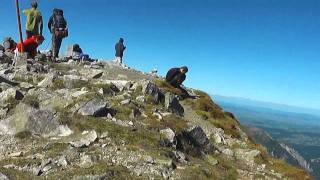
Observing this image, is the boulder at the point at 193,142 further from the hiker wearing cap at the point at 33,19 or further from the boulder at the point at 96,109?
the hiker wearing cap at the point at 33,19

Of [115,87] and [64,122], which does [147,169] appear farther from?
[115,87]

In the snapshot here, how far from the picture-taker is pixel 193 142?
22938 mm

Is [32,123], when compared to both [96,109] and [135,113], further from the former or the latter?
[135,113]

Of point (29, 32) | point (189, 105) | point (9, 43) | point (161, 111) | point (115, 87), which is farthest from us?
point (9, 43)

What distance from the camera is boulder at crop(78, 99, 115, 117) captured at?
20811 mm

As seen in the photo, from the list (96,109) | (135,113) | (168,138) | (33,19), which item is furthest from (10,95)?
(33,19)

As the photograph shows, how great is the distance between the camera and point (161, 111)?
26.5 meters

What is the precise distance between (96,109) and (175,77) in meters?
17.2

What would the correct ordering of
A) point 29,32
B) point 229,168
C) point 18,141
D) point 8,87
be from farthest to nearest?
point 29,32 → point 8,87 → point 229,168 → point 18,141

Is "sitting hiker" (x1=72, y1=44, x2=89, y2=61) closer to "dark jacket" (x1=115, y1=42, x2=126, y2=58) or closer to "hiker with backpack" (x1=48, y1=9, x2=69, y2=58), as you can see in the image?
"dark jacket" (x1=115, y1=42, x2=126, y2=58)

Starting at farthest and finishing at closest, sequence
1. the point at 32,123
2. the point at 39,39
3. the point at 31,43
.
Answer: the point at 31,43
the point at 39,39
the point at 32,123

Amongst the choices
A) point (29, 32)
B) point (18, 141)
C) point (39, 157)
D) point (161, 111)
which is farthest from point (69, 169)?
point (29, 32)

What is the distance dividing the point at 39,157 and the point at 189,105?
19.7 meters

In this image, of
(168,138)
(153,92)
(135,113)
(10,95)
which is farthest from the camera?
(153,92)
